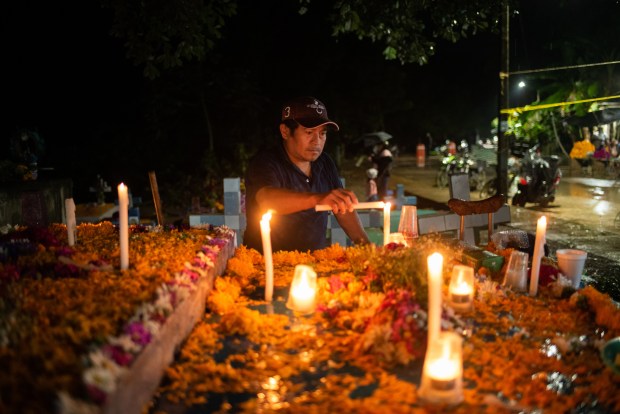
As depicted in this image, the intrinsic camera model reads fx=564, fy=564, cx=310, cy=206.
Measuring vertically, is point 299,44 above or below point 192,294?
A: above

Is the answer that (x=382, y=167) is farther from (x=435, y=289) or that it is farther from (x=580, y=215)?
(x=435, y=289)

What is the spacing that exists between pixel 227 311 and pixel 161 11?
446 centimetres

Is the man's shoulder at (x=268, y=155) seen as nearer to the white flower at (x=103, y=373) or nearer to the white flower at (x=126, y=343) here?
the white flower at (x=126, y=343)

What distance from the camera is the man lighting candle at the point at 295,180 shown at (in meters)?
3.91

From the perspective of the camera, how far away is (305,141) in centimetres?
401

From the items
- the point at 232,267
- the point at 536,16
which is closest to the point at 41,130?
the point at 232,267

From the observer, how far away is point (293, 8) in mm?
22000

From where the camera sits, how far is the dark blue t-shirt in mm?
4073

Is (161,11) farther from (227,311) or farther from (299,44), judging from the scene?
(299,44)

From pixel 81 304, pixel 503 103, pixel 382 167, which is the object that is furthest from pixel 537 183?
pixel 81 304

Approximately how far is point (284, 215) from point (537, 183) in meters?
13.2

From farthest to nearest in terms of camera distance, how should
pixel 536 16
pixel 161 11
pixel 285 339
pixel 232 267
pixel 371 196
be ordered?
pixel 536 16
pixel 371 196
pixel 161 11
pixel 232 267
pixel 285 339

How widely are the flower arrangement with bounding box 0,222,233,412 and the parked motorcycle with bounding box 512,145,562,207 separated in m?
13.6

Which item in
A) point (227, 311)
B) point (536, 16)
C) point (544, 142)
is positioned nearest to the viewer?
point (227, 311)
